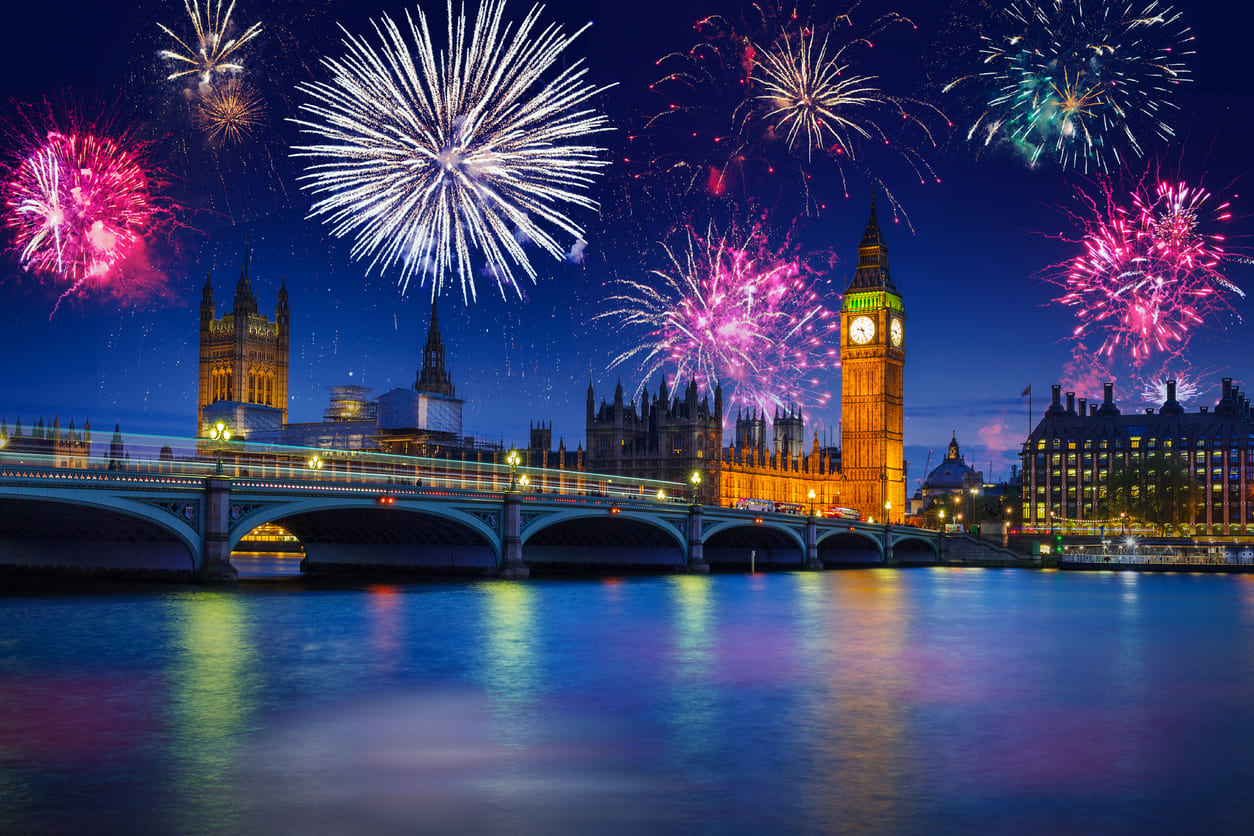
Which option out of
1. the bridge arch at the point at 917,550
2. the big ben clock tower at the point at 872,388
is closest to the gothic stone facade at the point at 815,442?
the big ben clock tower at the point at 872,388

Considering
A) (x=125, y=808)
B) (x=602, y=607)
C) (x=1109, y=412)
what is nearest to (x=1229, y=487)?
(x=1109, y=412)

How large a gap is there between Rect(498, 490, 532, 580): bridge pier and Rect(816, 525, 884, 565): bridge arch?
182ft

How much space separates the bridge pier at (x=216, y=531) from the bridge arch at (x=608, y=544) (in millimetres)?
32870

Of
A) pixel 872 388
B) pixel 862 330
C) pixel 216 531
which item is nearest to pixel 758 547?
pixel 872 388

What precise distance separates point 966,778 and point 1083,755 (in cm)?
322

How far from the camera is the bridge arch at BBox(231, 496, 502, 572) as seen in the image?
60844 mm

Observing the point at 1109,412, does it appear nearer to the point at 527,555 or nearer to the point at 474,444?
the point at 474,444

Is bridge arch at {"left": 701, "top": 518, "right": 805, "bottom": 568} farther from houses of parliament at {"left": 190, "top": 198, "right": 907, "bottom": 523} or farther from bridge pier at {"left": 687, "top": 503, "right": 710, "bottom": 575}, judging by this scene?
houses of parliament at {"left": 190, "top": 198, "right": 907, "bottom": 523}

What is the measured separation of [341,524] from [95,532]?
14838 millimetres

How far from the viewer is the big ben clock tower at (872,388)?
16788 centimetres

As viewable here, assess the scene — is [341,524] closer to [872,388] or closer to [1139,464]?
[872,388]

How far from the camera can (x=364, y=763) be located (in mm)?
18062

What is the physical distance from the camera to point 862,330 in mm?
170250

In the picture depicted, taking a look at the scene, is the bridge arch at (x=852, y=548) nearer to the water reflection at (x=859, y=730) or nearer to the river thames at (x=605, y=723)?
the river thames at (x=605, y=723)
